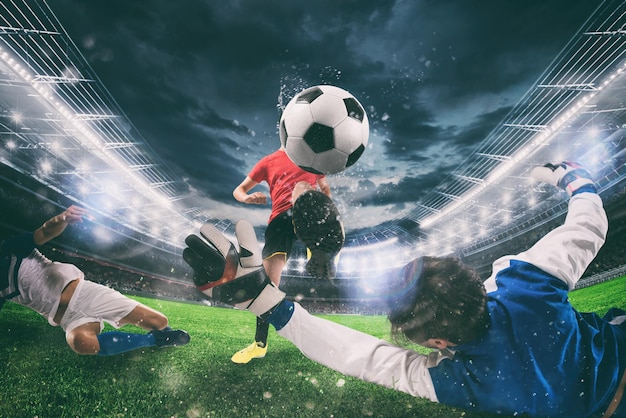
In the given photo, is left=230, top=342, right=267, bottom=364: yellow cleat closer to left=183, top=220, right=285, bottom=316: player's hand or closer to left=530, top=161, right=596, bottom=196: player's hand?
left=183, top=220, right=285, bottom=316: player's hand

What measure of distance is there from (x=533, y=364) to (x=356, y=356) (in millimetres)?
557

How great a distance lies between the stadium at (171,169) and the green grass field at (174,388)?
16.5 feet

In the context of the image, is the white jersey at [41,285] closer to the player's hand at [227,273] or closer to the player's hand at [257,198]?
the player's hand at [257,198]

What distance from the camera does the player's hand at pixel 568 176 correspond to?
1468 millimetres

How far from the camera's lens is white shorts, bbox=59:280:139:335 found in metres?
1.79

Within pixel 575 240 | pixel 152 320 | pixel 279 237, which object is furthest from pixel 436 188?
pixel 152 320

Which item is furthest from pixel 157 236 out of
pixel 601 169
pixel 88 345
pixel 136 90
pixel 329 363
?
pixel 601 169

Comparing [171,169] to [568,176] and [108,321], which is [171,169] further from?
[568,176]

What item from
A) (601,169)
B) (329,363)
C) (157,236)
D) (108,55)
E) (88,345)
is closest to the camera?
(329,363)

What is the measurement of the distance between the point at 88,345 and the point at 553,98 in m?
10.1

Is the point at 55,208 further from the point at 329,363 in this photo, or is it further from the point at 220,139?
the point at 329,363

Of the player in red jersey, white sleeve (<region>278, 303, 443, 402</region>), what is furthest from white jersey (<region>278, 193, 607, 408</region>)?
the player in red jersey

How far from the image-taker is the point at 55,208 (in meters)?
8.02

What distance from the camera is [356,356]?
0.97m
